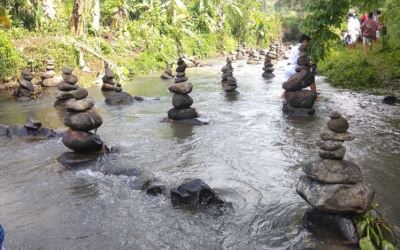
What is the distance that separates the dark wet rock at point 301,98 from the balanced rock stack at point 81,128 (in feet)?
19.3

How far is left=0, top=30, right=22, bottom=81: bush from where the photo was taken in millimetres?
18094

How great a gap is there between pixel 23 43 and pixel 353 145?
16934mm

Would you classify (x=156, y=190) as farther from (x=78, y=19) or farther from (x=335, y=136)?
(x=78, y=19)

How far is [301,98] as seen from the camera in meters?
12.6

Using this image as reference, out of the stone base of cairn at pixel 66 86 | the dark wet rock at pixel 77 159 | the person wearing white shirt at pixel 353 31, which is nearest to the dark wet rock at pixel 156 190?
the dark wet rock at pixel 77 159

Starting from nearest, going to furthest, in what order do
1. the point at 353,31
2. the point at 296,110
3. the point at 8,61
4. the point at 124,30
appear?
the point at 296,110, the point at 8,61, the point at 353,31, the point at 124,30

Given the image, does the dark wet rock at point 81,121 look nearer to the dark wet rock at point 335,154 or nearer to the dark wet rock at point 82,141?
the dark wet rock at point 82,141

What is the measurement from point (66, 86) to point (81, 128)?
534 centimetres

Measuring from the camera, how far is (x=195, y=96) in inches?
676

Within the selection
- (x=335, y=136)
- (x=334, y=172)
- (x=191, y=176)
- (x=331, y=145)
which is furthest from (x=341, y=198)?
(x=191, y=176)

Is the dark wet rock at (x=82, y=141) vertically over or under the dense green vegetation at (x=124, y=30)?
under

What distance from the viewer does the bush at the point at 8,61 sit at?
59.4ft

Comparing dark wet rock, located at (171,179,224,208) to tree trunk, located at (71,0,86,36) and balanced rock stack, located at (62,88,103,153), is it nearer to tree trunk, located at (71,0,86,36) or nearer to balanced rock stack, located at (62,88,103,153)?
balanced rock stack, located at (62,88,103,153)

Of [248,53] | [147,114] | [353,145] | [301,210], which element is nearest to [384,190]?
[301,210]
